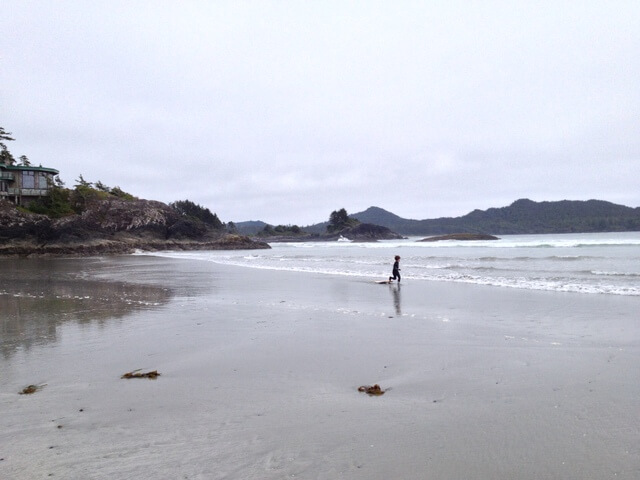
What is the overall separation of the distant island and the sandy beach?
5203 inches

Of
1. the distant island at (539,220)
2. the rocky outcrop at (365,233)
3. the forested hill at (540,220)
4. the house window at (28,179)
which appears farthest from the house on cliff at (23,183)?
the forested hill at (540,220)

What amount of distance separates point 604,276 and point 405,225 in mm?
175545

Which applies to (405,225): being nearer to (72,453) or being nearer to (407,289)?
(407,289)

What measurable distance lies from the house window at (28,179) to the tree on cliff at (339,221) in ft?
280

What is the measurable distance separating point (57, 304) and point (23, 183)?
→ 55293mm

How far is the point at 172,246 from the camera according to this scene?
62500 mm

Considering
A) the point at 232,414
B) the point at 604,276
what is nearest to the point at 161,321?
the point at 232,414

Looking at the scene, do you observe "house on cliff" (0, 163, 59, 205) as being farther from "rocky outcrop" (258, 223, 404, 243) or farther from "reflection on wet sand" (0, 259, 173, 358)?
"rocky outcrop" (258, 223, 404, 243)

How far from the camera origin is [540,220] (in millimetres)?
147875

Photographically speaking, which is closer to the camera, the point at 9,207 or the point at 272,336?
the point at 272,336

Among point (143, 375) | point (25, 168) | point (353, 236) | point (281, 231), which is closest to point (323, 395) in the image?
point (143, 375)

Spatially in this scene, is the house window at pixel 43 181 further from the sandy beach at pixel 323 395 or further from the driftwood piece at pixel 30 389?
the driftwood piece at pixel 30 389

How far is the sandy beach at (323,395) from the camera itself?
3.36m

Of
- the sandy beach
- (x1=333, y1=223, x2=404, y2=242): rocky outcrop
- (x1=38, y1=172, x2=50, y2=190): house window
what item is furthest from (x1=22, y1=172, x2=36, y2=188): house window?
(x1=333, y1=223, x2=404, y2=242): rocky outcrop
